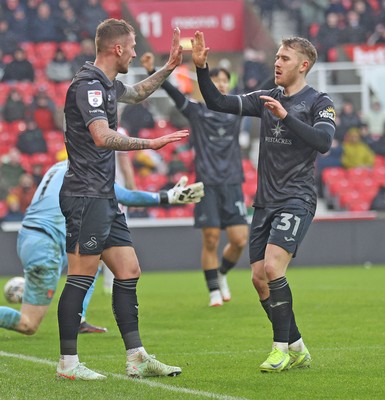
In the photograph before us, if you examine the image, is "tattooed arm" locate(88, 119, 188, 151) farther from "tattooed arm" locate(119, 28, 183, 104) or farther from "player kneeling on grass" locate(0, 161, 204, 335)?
"player kneeling on grass" locate(0, 161, 204, 335)

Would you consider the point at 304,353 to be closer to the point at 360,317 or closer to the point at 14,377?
the point at 14,377

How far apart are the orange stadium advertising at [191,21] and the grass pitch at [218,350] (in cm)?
1412

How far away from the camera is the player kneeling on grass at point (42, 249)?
8.73 meters

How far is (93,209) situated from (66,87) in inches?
728

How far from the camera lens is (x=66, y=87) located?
82.1ft

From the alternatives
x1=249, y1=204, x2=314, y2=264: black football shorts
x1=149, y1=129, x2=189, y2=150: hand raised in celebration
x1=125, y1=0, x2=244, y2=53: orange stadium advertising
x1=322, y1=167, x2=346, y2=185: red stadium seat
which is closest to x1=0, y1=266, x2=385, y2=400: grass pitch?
x1=249, y1=204, x2=314, y2=264: black football shorts

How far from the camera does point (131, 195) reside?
27.8ft

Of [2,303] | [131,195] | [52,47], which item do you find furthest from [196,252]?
[131,195]

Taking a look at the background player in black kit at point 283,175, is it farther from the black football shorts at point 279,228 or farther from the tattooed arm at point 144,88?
the tattooed arm at point 144,88

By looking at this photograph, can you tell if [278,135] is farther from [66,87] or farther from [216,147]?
[66,87]

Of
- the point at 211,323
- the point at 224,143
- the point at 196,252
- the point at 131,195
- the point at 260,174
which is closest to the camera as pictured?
the point at 260,174

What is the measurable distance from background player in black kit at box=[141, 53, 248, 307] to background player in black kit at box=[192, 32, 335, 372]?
4.72m

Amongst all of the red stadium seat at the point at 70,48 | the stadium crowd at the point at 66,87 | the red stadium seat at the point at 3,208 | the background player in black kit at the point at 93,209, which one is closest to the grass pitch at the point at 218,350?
the background player in black kit at the point at 93,209

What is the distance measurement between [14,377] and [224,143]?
621cm
